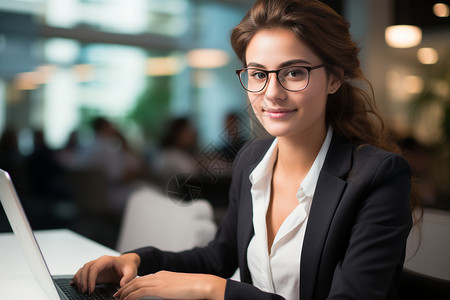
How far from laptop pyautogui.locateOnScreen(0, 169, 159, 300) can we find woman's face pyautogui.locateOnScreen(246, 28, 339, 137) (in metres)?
0.60

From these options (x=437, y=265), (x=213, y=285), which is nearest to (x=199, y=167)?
(x=213, y=285)

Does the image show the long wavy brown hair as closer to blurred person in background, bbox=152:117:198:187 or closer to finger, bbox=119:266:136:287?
finger, bbox=119:266:136:287

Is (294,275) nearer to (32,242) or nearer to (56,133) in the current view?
(32,242)

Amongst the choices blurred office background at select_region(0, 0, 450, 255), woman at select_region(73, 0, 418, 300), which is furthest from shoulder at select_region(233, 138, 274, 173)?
blurred office background at select_region(0, 0, 450, 255)

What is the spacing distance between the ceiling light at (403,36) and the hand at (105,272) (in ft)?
15.3

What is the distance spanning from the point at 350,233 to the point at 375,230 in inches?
4.4

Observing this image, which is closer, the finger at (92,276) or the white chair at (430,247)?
the finger at (92,276)

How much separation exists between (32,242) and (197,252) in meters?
0.64

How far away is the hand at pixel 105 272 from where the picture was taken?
1239 millimetres

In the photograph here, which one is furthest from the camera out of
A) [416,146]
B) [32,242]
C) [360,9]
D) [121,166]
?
[121,166]

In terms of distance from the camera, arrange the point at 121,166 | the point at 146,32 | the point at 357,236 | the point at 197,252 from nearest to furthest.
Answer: the point at 357,236 → the point at 197,252 → the point at 121,166 → the point at 146,32

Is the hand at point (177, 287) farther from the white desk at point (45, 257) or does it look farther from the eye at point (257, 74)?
the eye at point (257, 74)

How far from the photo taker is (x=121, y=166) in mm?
5785

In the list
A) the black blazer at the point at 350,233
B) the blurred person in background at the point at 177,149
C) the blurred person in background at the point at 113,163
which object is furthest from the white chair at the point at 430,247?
the blurred person in background at the point at 113,163
